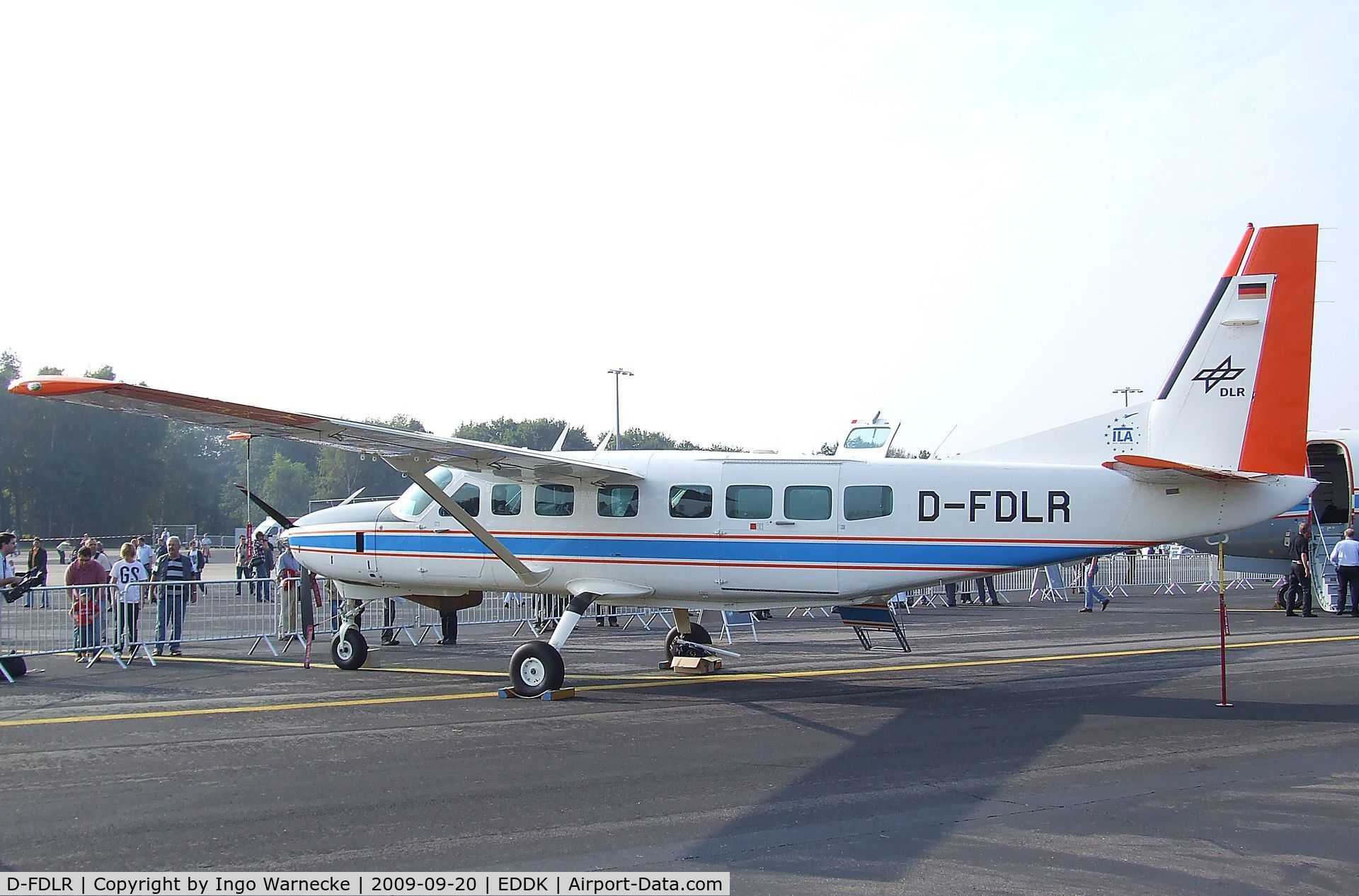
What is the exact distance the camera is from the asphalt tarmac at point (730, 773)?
6.33 m

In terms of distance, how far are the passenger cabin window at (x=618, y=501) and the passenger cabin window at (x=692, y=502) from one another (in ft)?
1.75

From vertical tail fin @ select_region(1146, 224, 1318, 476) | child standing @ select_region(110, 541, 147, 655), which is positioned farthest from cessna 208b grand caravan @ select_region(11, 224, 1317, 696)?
child standing @ select_region(110, 541, 147, 655)

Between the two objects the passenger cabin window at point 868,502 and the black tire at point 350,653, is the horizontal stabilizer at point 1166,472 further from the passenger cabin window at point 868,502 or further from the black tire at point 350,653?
the black tire at point 350,653

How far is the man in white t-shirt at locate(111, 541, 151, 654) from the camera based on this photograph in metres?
16.4

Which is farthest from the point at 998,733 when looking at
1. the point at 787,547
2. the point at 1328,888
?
the point at 1328,888

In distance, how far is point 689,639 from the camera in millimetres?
15125

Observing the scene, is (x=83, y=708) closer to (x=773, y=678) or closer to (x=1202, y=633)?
(x=773, y=678)

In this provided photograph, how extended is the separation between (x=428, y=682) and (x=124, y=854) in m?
7.43

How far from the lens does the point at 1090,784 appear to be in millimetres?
8188

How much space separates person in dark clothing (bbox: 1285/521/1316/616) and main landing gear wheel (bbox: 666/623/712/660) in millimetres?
15525

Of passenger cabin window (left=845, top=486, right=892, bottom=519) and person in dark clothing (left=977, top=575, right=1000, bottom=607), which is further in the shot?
person in dark clothing (left=977, top=575, right=1000, bottom=607)

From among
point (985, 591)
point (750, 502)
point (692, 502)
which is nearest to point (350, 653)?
point (692, 502)

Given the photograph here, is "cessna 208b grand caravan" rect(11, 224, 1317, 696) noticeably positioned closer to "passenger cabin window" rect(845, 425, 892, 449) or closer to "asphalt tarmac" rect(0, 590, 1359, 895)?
"asphalt tarmac" rect(0, 590, 1359, 895)

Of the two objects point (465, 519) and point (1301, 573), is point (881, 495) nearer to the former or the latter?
point (465, 519)
